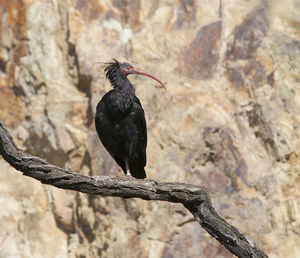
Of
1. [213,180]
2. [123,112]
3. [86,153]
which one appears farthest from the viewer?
[86,153]

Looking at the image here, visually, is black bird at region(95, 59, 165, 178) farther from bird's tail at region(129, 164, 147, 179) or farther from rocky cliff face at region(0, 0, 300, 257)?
rocky cliff face at region(0, 0, 300, 257)

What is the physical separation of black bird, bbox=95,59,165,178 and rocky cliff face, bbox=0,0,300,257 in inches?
89.7

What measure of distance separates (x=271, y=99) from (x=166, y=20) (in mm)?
2259

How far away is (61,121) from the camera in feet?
36.7

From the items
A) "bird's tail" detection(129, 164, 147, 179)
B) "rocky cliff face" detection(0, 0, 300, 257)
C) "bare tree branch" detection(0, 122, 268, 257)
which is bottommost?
"bare tree branch" detection(0, 122, 268, 257)

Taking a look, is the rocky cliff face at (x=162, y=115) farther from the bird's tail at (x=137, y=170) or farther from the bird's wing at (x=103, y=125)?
the bird's wing at (x=103, y=125)

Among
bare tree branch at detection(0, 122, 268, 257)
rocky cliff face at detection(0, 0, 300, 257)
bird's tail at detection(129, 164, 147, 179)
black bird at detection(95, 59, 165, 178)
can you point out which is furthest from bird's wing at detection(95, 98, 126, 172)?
rocky cliff face at detection(0, 0, 300, 257)

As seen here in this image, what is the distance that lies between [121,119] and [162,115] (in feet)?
8.98

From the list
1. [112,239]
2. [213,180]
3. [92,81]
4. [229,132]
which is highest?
[92,81]

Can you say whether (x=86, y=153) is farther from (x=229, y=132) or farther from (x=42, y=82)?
(x=229, y=132)

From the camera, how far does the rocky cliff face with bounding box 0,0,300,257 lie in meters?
10.1

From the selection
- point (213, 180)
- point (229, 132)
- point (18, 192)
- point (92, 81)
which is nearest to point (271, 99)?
point (229, 132)

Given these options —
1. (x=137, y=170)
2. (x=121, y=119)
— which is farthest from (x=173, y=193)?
(x=137, y=170)

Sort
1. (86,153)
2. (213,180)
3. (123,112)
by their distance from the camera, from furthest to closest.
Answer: (86,153) < (213,180) < (123,112)
